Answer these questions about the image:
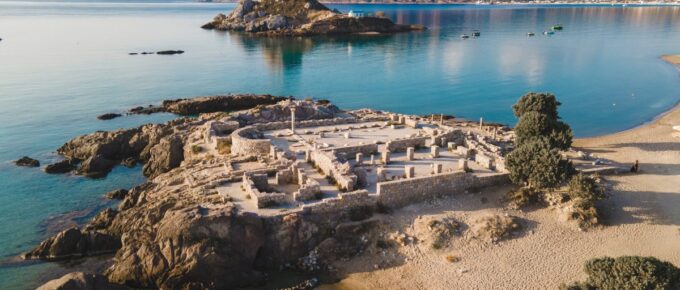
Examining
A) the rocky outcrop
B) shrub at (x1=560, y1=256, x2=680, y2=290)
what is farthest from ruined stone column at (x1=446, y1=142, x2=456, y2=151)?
the rocky outcrop

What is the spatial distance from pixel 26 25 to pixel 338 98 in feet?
510

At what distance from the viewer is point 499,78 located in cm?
8688

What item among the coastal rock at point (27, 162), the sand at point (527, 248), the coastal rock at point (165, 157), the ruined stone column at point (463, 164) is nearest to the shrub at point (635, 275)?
the sand at point (527, 248)

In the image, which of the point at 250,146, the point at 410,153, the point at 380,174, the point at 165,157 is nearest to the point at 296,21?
the point at 165,157

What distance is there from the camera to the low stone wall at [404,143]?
40812mm

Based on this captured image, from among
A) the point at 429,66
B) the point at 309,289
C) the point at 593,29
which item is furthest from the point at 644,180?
the point at 593,29

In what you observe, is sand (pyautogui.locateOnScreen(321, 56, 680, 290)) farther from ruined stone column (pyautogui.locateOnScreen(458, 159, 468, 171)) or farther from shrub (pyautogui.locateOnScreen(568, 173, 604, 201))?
ruined stone column (pyautogui.locateOnScreen(458, 159, 468, 171))

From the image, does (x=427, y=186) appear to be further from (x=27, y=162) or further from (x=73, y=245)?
(x=27, y=162)

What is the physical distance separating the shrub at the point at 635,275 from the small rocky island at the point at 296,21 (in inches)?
5430

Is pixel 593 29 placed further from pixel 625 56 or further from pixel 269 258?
pixel 269 258

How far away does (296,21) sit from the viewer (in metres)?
165

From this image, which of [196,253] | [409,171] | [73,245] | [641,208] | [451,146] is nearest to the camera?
[196,253]

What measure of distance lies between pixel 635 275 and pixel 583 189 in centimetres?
1148

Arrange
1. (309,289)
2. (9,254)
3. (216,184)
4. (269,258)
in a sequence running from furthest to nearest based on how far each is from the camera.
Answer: (216,184)
(9,254)
(269,258)
(309,289)
